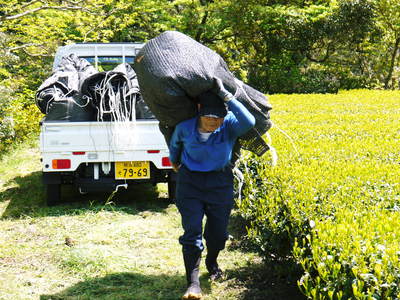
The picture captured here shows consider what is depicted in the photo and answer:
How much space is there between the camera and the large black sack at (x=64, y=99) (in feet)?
21.8

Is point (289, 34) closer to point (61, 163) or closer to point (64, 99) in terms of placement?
point (64, 99)

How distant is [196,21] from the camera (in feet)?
67.1

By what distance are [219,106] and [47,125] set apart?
3.32 meters

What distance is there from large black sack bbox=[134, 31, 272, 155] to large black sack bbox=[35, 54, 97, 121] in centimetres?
264

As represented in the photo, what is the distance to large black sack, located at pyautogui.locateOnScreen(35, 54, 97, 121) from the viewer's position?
6.63 m

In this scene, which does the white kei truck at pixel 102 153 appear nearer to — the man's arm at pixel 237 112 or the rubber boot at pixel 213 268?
the rubber boot at pixel 213 268

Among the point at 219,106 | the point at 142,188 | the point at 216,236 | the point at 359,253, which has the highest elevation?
the point at 219,106

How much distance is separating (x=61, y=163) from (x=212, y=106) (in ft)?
10.8

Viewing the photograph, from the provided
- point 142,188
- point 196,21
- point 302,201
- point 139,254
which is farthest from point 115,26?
point 302,201

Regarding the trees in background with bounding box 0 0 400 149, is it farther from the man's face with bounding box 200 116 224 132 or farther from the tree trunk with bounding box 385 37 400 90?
the man's face with bounding box 200 116 224 132

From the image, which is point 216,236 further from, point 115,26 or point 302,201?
point 115,26

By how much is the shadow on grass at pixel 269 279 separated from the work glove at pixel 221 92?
50.3 inches

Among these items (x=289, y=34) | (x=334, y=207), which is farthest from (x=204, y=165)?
(x=289, y=34)

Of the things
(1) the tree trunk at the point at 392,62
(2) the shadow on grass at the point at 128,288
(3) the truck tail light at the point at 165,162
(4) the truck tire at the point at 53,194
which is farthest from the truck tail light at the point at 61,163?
(1) the tree trunk at the point at 392,62
